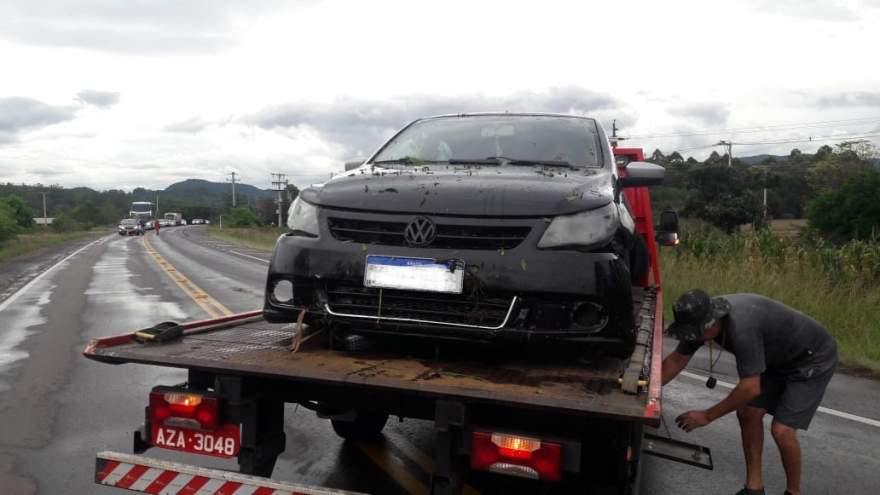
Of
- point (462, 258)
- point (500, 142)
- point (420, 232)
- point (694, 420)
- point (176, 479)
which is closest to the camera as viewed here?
point (176, 479)

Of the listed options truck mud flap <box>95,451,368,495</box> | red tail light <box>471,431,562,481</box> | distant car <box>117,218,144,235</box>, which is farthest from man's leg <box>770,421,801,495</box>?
distant car <box>117,218,144,235</box>

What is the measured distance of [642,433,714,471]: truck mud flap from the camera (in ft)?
11.1

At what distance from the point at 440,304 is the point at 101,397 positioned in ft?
14.0

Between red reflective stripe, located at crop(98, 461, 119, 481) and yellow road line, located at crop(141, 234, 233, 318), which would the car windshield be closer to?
red reflective stripe, located at crop(98, 461, 119, 481)

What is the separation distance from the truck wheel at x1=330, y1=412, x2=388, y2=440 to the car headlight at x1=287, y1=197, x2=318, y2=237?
174 centimetres

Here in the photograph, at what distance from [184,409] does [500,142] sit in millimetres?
2371

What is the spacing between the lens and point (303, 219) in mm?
3561

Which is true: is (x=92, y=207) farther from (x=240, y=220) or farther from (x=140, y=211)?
(x=140, y=211)

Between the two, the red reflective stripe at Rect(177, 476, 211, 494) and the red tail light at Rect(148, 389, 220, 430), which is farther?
the red tail light at Rect(148, 389, 220, 430)

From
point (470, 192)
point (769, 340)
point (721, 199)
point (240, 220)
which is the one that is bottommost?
point (240, 220)

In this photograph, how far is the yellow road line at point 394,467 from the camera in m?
4.23

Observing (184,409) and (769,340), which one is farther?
(769,340)

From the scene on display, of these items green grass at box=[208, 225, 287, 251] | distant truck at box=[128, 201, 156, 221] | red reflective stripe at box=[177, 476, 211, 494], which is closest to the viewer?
red reflective stripe at box=[177, 476, 211, 494]

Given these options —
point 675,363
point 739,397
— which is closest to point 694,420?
point 739,397
